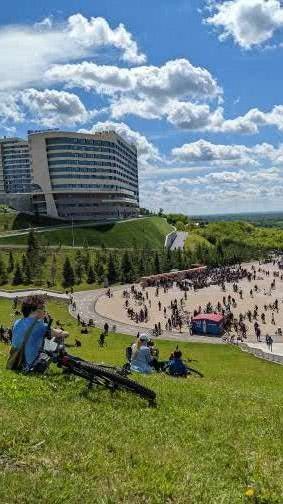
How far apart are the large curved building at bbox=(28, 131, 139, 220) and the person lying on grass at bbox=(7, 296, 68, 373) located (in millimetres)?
137195

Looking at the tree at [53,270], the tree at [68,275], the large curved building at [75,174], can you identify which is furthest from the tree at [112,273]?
the large curved building at [75,174]

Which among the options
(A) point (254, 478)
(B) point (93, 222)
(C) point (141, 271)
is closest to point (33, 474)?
(A) point (254, 478)

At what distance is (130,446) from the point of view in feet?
25.9

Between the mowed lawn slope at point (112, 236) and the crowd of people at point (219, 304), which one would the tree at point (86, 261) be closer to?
the crowd of people at point (219, 304)

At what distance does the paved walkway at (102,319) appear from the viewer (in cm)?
5336

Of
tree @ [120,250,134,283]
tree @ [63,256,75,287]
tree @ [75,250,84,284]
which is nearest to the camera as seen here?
tree @ [63,256,75,287]

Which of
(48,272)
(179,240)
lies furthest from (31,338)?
(179,240)

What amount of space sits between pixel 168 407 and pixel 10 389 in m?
2.85

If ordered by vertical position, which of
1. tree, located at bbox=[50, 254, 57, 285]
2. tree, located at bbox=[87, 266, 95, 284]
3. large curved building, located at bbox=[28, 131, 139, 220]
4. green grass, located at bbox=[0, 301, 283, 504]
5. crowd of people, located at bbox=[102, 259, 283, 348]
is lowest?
crowd of people, located at bbox=[102, 259, 283, 348]

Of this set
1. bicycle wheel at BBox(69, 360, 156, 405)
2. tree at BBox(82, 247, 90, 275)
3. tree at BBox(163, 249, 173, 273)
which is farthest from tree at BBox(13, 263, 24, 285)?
bicycle wheel at BBox(69, 360, 156, 405)

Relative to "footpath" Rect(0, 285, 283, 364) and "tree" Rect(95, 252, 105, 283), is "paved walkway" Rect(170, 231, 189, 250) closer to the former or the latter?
"tree" Rect(95, 252, 105, 283)

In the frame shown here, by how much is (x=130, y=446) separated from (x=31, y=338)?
3.70m

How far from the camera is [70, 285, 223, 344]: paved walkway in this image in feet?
175

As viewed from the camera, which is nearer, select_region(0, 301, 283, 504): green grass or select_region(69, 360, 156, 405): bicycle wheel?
select_region(0, 301, 283, 504): green grass
